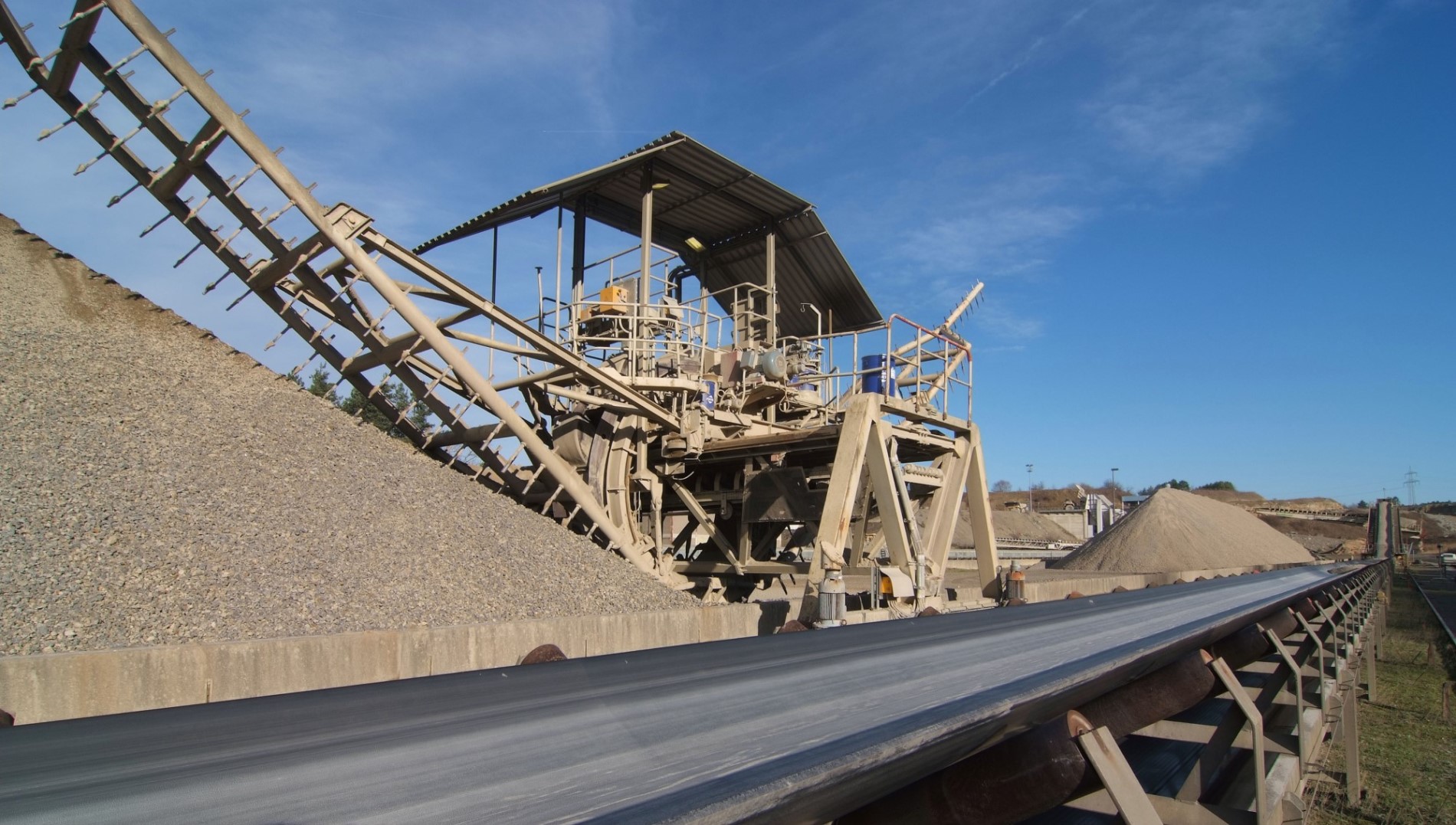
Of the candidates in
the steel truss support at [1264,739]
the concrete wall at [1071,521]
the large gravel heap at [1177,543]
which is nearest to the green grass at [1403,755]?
→ the steel truss support at [1264,739]

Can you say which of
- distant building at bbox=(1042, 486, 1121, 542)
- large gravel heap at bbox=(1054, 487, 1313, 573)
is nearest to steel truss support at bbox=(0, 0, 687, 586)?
large gravel heap at bbox=(1054, 487, 1313, 573)

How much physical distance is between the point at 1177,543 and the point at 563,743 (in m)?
33.9

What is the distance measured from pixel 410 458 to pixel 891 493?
19.1 feet

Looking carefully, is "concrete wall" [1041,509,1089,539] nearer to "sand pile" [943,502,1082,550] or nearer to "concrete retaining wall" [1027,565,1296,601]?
"sand pile" [943,502,1082,550]

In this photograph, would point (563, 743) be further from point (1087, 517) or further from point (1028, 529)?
point (1028, 529)

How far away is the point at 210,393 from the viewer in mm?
8984

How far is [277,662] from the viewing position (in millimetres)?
5637

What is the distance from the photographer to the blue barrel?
1192 centimetres

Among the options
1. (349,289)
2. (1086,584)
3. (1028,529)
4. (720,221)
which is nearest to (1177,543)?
(1086,584)

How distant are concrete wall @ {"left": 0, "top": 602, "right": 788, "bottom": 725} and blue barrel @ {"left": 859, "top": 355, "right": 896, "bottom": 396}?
5.00 metres

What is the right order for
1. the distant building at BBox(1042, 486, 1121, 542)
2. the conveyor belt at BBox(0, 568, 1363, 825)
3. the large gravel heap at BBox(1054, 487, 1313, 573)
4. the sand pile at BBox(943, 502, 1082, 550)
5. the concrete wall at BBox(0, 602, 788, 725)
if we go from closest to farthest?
1. the conveyor belt at BBox(0, 568, 1363, 825)
2. the concrete wall at BBox(0, 602, 788, 725)
3. the large gravel heap at BBox(1054, 487, 1313, 573)
4. the distant building at BBox(1042, 486, 1121, 542)
5. the sand pile at BBox(943, 502, 1082, 550)

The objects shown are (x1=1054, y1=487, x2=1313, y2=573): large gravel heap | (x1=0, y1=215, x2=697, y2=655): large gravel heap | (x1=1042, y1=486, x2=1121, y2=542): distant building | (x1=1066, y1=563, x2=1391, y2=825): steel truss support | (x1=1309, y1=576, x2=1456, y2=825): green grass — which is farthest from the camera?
(x1=1042, y1=486, x2=1121, y2=542): distant building

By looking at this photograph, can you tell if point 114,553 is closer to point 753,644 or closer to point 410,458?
point 410,458

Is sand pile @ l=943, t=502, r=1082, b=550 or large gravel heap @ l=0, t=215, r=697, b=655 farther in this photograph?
sand pile @ l=943, t=502, r=1082, b=550
